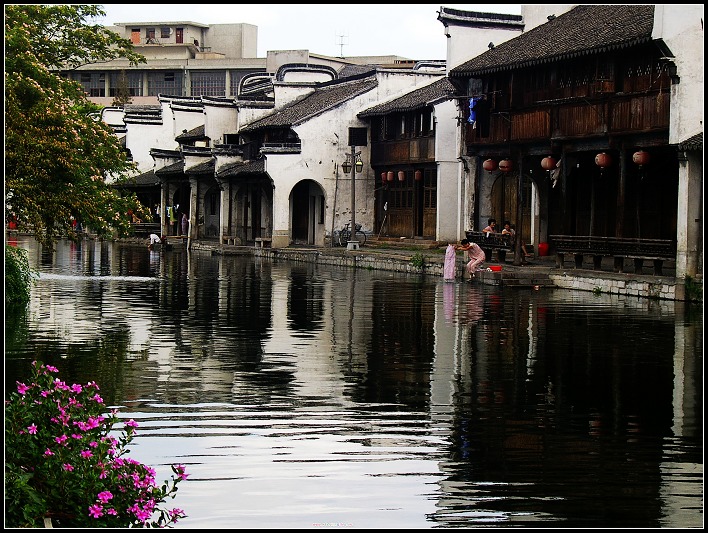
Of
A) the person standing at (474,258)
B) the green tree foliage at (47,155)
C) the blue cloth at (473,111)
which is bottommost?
A: the person standing at (474,258)

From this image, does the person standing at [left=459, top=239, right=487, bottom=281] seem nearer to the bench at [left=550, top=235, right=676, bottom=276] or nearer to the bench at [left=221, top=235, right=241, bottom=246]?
the bench at [left=550, top=235, right=676, bottom=276]

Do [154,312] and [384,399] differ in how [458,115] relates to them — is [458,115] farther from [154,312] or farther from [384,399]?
[384,399]

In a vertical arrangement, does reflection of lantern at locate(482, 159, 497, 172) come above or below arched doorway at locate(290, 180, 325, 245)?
above

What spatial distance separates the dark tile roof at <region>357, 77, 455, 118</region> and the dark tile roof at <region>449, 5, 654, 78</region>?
3.40 meters

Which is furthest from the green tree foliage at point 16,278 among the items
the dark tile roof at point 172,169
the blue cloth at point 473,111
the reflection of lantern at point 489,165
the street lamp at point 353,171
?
the dark tile roof at point 172,169

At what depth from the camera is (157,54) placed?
309ft

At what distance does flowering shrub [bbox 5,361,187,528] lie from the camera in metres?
6.47

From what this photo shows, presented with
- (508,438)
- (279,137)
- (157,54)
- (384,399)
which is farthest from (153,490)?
(157,54)

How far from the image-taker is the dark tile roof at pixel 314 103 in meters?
49.0

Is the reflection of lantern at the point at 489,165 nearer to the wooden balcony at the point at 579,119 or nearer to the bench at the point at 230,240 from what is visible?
the wooden balcony at the point at 579,119

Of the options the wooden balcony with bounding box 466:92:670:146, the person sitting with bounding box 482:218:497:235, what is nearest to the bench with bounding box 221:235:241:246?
the wooden balcony with bounding box 466:92:670:146

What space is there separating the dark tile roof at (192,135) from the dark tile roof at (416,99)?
16.4 m

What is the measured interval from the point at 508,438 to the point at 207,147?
170ft

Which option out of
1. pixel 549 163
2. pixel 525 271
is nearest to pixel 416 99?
pixel 549 163
